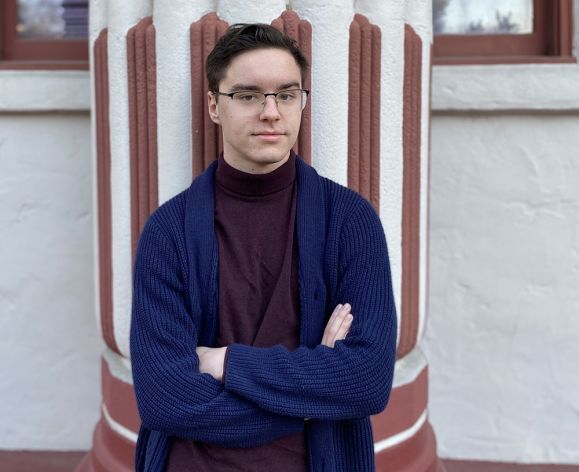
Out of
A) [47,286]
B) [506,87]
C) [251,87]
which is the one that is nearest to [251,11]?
[251,87]

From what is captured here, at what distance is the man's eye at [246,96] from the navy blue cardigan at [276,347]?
0.21 m

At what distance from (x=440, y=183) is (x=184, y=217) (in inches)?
59.2

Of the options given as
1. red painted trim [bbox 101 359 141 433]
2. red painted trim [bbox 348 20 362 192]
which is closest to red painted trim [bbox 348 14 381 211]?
red painted trim [bbox 348 20 362 192]

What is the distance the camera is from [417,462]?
2549 mm

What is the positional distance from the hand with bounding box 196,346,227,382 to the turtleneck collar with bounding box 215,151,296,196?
336 millimetres

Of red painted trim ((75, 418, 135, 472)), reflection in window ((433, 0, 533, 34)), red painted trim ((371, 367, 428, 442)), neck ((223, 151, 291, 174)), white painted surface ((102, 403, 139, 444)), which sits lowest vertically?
red painted trim ((75, 418, 135, 472))

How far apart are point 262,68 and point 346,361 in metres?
0.61

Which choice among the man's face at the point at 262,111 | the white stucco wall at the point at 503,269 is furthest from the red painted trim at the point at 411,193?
the man's face at the point at 262,111

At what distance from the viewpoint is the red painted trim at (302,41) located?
7.13 feet

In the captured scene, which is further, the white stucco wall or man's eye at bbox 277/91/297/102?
the white stucco wall

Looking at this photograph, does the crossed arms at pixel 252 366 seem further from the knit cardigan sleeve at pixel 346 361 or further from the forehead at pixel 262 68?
the forehead at pixel 262 68

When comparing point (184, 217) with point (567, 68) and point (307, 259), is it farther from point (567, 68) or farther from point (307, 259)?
point (567, 68)

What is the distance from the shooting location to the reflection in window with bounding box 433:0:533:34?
3123 mm

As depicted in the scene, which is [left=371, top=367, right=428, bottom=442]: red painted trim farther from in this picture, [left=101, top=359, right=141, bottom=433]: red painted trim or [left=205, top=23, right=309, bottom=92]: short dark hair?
[left=205, top=23, right=309, bottom=92]: short dark hair
